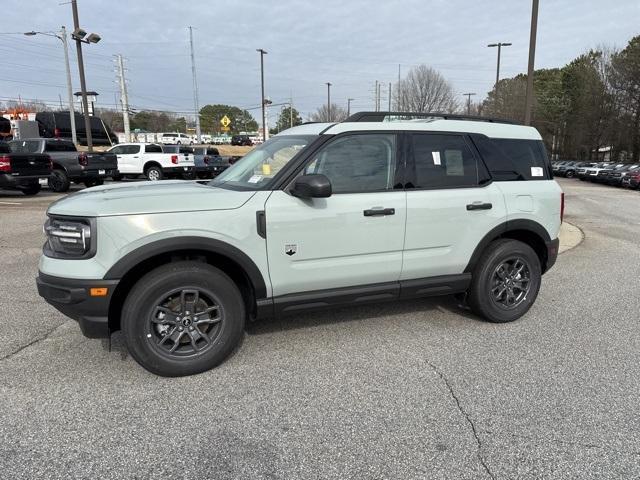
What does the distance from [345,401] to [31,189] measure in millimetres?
15179

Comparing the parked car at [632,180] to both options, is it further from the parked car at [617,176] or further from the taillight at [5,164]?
the taillight at [5,164]

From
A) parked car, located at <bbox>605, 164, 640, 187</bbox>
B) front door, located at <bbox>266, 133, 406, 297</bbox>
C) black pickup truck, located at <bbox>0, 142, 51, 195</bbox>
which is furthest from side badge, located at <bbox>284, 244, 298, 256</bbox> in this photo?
parked car, located at <bbox>605, 164, 640, 187</bbox>

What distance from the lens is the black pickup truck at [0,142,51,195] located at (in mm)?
13047

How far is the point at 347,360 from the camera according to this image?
3.67 meters

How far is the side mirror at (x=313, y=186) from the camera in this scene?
130 inches

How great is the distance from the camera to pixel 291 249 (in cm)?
348

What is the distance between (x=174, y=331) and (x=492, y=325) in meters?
2.94

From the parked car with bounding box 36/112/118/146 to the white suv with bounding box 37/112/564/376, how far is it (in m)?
31.2

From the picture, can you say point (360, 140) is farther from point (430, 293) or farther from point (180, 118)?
point (180, 118)

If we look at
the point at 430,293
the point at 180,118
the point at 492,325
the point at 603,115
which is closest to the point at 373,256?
the point at 430,293

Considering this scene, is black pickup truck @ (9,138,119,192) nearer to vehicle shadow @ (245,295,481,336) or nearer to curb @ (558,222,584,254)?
vehicle shadow @ (245,295,481,336)

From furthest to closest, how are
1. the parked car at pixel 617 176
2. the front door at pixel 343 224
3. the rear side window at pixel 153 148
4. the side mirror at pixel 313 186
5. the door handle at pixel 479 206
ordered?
1. the parked car at pixel 617 176
2. the rear side window at pixel 153 148
3. the door handle at pixel 479 206
4. the front door at pixel 343 224
5. the side mirror at pixel 313 186

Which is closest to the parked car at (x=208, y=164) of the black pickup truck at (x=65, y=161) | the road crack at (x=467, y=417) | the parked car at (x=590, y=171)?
the black pickup truck at (x=65, y=161)

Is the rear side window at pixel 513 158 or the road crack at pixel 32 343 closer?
the road crack at pixel 32 343
